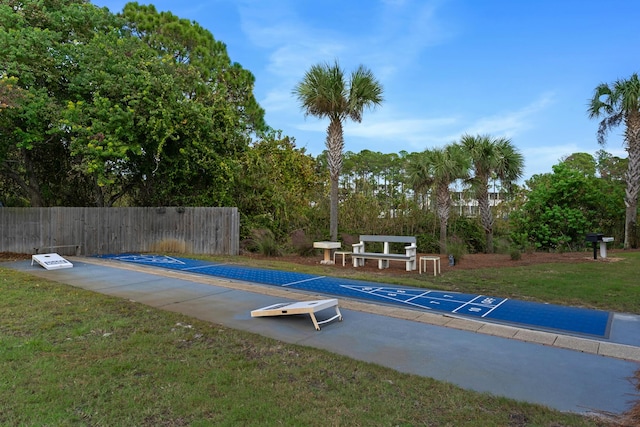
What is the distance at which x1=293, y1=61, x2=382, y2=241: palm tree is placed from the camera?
12.9 m

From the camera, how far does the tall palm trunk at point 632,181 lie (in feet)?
53.1

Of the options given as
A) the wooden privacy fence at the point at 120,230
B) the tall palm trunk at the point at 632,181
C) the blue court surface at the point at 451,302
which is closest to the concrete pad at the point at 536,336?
the blue court surface at the point at 451,302

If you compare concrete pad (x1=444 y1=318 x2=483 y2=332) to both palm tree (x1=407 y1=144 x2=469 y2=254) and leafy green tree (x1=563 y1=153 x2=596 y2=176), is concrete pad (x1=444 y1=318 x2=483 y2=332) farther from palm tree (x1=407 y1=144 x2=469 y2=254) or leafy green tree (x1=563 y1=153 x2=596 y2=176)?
leafy green tree (x1=563 y1=153 x2=596 y2=176)

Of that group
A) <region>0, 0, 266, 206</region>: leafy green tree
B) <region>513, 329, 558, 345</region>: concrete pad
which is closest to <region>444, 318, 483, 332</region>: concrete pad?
<region>513, 329, 558, 345</region>: concrete pad

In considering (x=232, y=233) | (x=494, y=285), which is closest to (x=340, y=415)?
(x=494, y=285)

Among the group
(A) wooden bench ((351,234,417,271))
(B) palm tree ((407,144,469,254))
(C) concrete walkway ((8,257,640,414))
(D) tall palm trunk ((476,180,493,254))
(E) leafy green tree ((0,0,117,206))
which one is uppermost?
(E) leafy green tree ((0,0,117,206))

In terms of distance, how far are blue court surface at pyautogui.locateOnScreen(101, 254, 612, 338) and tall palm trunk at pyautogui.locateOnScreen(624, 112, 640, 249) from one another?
44.0ft

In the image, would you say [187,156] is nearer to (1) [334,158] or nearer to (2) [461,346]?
(1) [334,158]

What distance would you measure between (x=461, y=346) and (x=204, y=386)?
2724mm

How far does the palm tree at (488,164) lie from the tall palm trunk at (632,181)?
194 inches

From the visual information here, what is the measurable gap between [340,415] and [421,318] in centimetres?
299

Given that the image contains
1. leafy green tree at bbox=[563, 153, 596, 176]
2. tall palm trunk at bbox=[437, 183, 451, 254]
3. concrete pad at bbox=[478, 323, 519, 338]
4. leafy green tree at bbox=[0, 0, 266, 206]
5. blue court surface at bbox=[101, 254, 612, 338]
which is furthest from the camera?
leafy green tree at bbox=[563, 153, 596, 176]

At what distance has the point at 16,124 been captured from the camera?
12203 mm

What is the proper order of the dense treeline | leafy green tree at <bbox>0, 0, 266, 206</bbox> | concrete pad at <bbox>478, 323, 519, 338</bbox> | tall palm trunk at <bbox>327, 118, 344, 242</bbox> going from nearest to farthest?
1. concrete pad at <bbox>478, 323, 519, 338</bbox>
2. leafy green tree at <bbox>0, 0, 266, 206</bbox>
3. the dense treeline
4. tall palm trunk at <bbox>327, 118, 344, 242</bbox>
